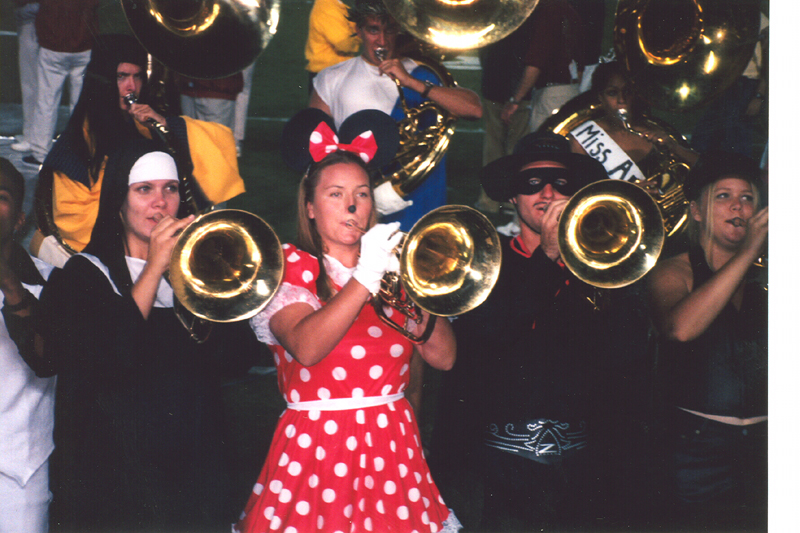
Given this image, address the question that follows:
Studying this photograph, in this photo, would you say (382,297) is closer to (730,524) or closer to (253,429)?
(253,429)

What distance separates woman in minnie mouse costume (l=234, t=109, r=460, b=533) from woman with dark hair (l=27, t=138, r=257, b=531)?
27 centimetres

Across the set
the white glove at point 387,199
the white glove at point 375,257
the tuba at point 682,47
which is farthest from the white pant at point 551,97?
the white glove at point 375,257

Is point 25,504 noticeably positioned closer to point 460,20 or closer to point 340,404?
point 340,404

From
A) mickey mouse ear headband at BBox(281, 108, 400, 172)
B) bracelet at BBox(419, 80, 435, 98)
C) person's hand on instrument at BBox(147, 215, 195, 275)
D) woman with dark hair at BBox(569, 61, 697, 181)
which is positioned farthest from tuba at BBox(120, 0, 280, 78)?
woman with dark hair at BBox(569, 61, 697, 181)

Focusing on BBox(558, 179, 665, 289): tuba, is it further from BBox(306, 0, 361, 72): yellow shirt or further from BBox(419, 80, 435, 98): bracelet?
BBox(306, 0, 361, 72): yellow shirt

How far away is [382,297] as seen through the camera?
80.0 inches

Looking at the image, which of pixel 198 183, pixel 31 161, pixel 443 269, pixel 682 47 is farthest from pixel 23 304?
pixel 682 47

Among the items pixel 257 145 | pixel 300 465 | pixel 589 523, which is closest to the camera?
pixel 300 465

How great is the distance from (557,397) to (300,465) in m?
0.78

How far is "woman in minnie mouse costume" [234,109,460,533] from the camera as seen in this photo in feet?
6.31

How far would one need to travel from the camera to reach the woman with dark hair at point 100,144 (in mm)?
2379

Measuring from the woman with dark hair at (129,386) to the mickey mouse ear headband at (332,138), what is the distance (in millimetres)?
417
